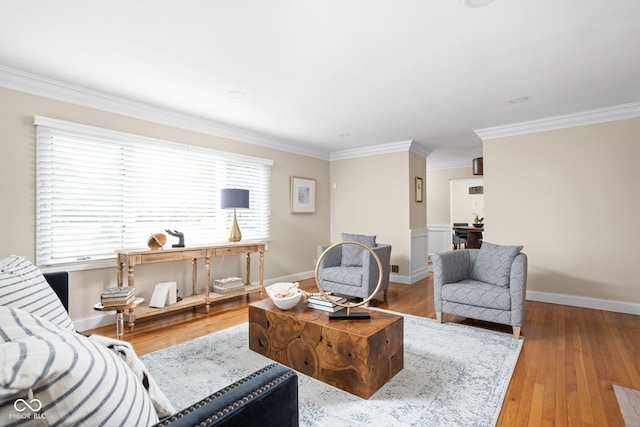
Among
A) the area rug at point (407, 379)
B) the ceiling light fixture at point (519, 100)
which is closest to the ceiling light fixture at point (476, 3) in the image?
the ceiling light fixture at point (519, 100)

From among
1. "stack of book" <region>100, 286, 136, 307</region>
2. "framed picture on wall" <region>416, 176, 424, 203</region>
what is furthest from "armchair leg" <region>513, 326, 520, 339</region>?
"stack of book" <region>100, 286, 136, 307</region>

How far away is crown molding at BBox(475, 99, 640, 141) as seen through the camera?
3.69 m

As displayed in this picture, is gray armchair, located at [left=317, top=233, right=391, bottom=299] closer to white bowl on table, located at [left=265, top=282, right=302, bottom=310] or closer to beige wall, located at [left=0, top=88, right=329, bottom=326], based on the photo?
beige wall, located at [left=0, top=88, right=329, bottom=326]

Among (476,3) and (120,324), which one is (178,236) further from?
(476,3)

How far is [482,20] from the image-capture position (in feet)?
6.75

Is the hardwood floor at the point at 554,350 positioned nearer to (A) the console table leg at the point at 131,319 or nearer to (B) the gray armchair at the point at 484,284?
(A) the console table leg at the point at 131,319

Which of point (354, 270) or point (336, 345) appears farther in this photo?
point (354, 270)

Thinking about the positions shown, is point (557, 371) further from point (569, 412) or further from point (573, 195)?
point (573, 195)

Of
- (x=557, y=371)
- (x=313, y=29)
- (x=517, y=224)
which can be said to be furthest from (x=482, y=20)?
(x=517, y=224)

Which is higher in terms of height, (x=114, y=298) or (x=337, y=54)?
(x=337, y=54)

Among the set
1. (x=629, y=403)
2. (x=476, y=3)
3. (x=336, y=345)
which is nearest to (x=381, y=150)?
(x=476, y=3)

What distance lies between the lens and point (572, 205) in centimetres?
404

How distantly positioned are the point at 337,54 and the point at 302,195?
3.33 meters

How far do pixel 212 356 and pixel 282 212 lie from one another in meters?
3.01
